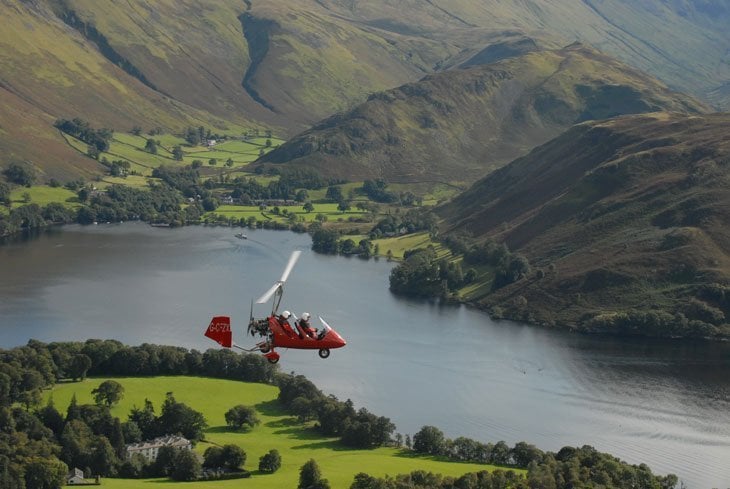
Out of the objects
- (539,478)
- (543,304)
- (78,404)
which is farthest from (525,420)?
(543,304)

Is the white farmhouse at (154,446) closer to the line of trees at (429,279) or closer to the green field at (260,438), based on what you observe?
the green field at (260,438)

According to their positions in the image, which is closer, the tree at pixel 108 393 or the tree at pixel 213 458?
the tree at pixel 213 458

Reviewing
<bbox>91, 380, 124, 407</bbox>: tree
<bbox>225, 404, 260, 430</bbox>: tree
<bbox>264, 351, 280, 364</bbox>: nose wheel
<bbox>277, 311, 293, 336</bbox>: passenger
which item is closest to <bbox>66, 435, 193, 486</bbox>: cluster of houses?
<bbox>225, 404, 260, 430</bbox>: tree

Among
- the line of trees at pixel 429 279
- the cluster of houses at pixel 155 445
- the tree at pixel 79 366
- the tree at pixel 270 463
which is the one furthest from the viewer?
the line of trees at pixel 429 279

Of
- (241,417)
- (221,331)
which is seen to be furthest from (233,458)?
(221,331)

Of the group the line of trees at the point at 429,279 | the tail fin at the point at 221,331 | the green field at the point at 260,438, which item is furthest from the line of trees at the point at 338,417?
the line of trees at the point at 429,279

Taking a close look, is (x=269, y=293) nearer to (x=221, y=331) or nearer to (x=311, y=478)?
(x=221, y=331)
